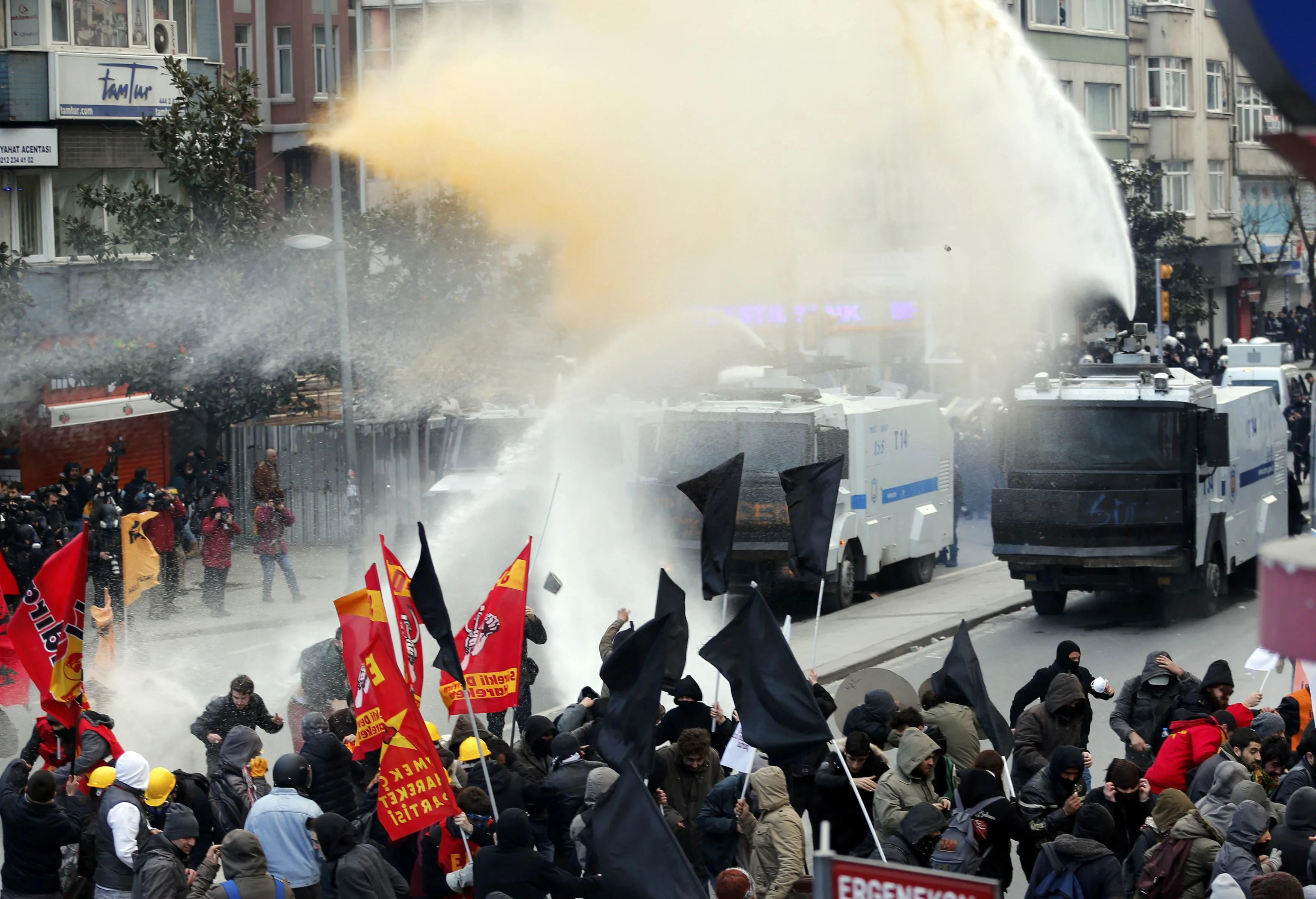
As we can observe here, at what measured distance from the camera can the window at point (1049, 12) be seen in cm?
4769

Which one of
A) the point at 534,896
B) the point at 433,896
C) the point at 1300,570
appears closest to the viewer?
the point at 1300,570

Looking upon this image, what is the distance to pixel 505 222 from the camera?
24.1m

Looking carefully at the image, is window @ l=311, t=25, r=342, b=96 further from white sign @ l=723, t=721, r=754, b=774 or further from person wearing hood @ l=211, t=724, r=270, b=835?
white sign @ l=723, t=721, r=754, b=774

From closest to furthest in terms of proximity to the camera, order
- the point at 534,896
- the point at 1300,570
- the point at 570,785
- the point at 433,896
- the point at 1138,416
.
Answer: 1. the point at 1300,570
2. the point at 534,896
3. the point at 433,896
4. the point at 570,785
5. the point at 1138,416

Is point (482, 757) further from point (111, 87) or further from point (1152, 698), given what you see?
point (111, 87)

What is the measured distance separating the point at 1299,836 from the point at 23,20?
22893 millimetres

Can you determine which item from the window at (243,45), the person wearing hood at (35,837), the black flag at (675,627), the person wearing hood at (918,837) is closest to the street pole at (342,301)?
the black flag at (675,627)

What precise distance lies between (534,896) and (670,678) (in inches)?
81.1

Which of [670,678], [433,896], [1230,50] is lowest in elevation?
[433,896]

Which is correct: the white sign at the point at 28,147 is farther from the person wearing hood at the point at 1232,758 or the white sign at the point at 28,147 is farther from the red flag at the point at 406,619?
the person wearing hood at the point at 1232,758

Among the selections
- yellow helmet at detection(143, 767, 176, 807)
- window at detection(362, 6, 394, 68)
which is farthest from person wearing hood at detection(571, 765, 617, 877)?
window at detection(362, 6, 394, 68)

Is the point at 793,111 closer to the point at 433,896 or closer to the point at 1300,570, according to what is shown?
the point at 433,896

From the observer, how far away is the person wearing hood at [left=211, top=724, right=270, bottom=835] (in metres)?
8.78

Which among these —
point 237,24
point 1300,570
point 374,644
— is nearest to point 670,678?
point 374,644
